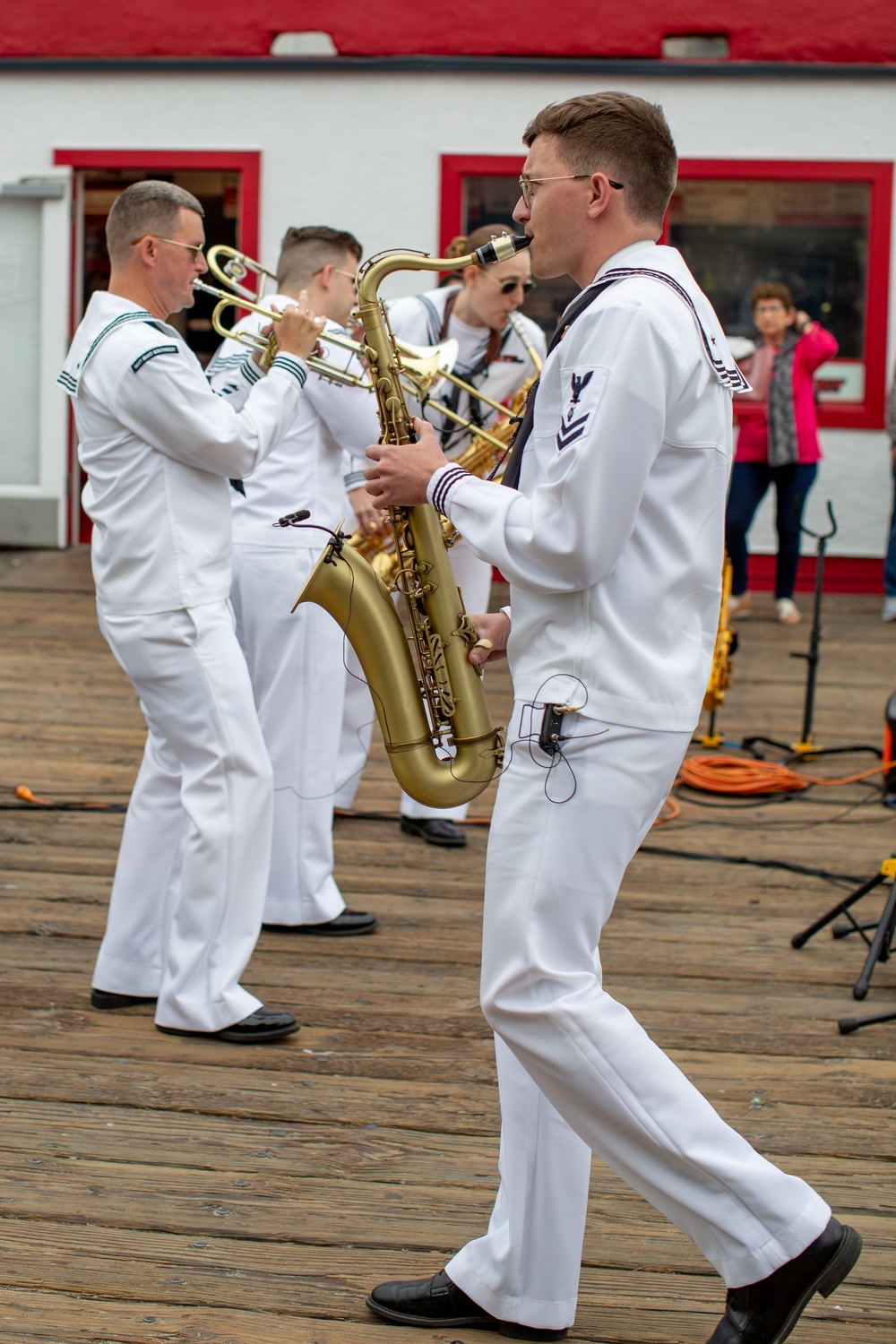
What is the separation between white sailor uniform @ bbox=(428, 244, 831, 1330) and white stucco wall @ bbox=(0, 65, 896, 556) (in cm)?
865

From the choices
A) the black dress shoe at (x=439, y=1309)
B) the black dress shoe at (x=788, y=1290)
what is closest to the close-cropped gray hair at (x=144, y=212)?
the black dress shoe at (x=439, y=1309)

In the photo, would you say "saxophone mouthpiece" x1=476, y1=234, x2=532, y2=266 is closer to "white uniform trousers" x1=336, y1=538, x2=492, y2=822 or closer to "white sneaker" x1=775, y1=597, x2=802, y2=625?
"white uniform trousers" x1=336, y1=538, x2=492, y2=822

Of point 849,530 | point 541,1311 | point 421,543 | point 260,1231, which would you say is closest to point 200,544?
point 421,543

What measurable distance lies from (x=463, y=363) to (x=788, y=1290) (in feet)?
12.5

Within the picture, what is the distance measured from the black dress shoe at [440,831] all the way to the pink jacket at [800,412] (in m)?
4.72

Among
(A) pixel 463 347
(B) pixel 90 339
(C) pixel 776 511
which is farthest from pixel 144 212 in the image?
(C) pixel 776 511

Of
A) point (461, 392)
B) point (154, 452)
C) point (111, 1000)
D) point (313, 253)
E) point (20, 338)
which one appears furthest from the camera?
point (20, 338)

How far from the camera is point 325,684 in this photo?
474 cm

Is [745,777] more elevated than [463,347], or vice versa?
[463,347]

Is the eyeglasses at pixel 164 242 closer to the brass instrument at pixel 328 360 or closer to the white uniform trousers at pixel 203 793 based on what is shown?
the brass instrument at pixel 328 360

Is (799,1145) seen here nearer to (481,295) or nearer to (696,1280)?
(696,1280)

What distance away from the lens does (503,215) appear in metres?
10.9

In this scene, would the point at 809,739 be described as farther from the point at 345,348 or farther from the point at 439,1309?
the point at 439,1309

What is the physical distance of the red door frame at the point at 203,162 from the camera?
10.9 metres
